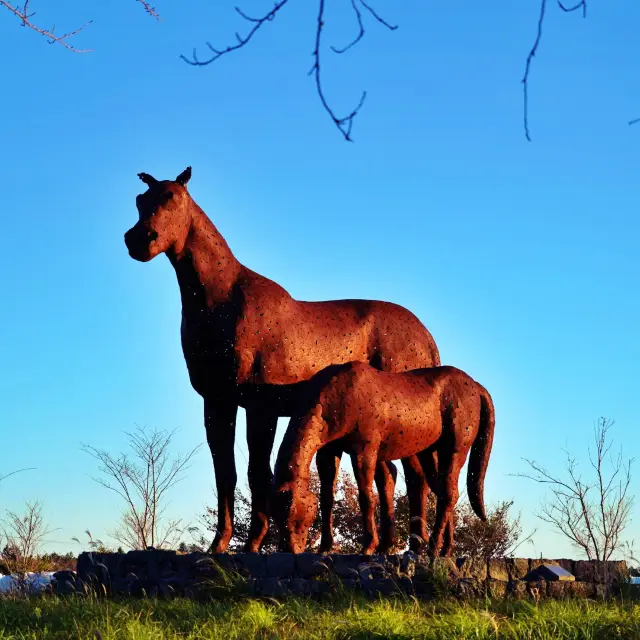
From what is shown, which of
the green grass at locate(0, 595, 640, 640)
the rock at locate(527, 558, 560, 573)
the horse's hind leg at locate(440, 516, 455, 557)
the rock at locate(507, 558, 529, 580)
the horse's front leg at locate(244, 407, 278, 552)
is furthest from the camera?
the horse's hind leg at locate(440, 516, 455, 557)

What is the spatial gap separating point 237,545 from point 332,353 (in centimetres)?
1409

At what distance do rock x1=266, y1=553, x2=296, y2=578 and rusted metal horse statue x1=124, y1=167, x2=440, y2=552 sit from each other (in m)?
0.86

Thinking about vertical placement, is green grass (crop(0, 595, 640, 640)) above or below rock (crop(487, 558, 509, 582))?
below

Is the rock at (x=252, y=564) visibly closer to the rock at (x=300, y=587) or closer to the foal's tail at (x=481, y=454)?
the rock at (x=300, y=587)

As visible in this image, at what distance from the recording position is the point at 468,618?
7445 millimetres

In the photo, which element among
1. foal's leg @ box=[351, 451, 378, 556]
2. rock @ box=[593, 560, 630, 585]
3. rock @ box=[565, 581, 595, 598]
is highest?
foal's leg @ box=[351, 451, 378, 556]

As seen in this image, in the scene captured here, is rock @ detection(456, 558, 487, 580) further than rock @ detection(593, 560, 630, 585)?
No

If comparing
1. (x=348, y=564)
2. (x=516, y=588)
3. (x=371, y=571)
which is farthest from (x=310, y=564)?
(x=516, y=588)

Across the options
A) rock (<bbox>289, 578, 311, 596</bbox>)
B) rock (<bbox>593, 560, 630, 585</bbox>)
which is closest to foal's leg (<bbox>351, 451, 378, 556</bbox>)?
rock (<bbox>289, 578, 311, 596</bbox>)

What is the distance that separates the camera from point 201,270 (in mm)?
10750

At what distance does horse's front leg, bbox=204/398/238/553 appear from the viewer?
10.8 m

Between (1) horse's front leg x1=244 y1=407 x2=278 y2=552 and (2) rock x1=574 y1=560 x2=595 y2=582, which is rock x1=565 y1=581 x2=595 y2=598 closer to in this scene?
(2) rock x1=574 y1=560 x2=595 y2=582

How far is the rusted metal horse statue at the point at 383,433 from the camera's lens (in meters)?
9.68

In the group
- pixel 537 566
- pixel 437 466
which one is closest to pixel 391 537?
pixel 437 466
